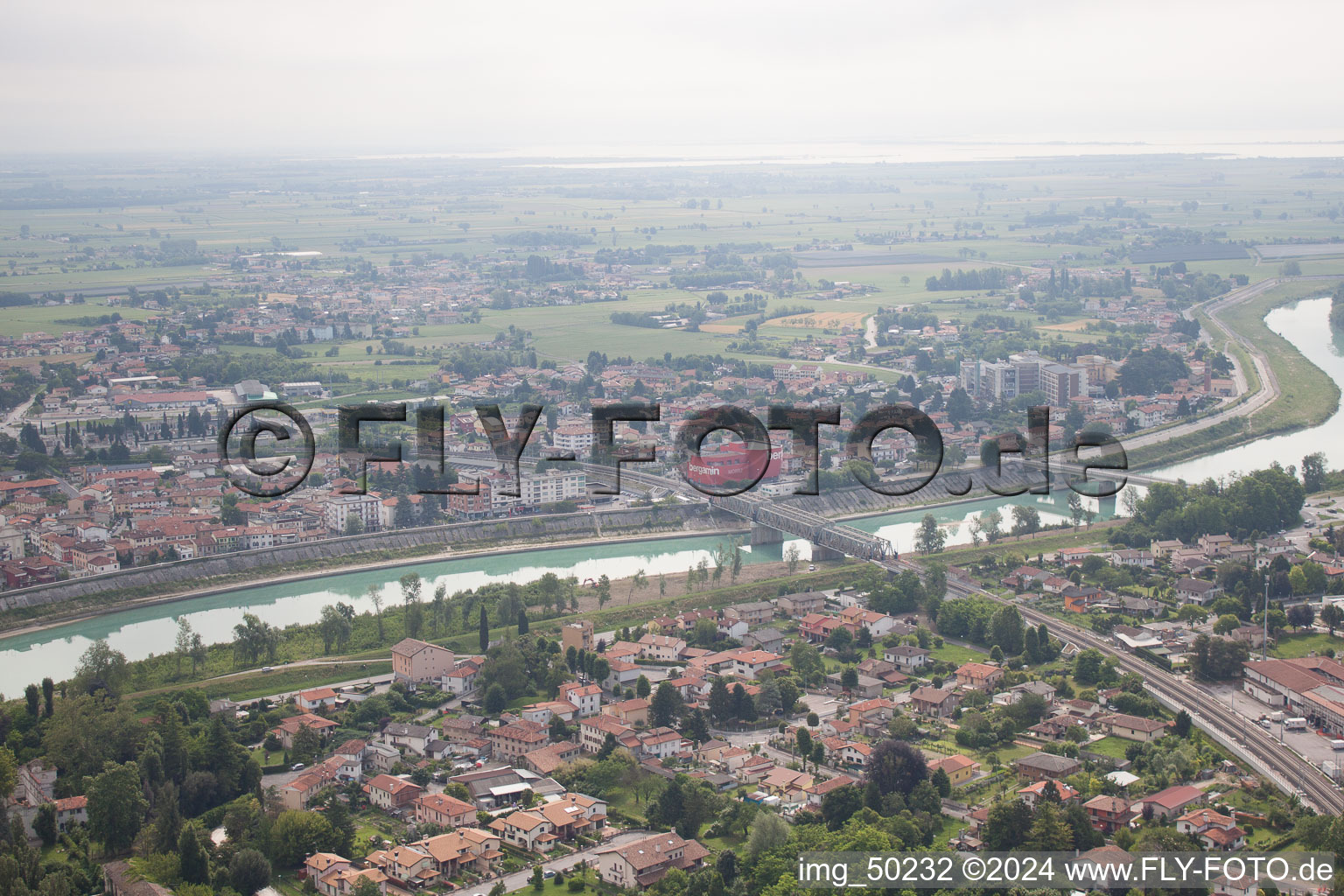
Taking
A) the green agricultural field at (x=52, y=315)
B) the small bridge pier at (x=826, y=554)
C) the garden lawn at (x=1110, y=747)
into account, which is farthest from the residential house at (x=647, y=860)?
the green agricultural field at (x=52, y=315)

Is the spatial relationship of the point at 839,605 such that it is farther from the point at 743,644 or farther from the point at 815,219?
the point at 815,219

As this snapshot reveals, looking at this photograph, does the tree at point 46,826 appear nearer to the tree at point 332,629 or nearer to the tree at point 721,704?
the tree at point 332,629

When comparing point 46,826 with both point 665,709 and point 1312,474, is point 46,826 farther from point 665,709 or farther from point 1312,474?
point 1312,474

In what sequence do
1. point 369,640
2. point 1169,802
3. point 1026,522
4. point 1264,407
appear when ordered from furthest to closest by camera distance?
1. point 1264,407
2. point 1026,522
3. point 369,640
4. point 1169,802

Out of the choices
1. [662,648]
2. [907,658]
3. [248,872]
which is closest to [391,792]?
[248,872]

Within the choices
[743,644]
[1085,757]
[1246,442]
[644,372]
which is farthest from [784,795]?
[644,372]
